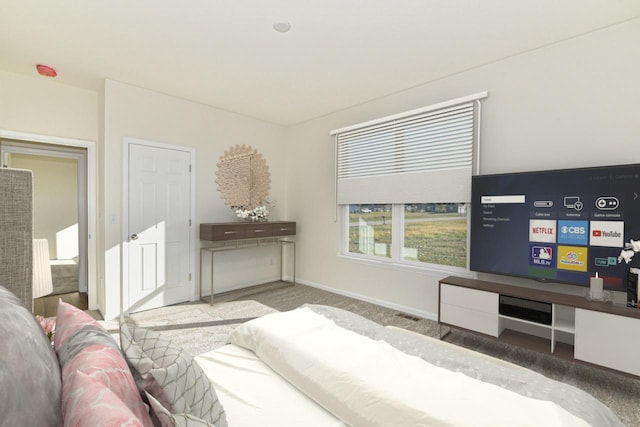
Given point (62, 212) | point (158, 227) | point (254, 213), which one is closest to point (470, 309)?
point (254, 213)

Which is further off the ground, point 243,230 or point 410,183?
point 410,183

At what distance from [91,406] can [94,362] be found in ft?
0.75

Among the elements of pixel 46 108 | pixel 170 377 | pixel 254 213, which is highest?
pixel 46 108

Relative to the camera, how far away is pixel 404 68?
10.3 ft

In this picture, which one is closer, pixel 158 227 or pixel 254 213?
pixel 158 227

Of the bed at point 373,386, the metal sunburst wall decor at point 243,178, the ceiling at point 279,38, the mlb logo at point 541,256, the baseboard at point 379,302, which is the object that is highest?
the ceiling at point 279,38

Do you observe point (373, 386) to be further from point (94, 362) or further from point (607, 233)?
point (607, 233)

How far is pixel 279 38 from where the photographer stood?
8.53 feet

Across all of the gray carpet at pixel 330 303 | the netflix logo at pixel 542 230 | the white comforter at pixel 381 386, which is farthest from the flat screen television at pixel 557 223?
the white comforter at pixel 381 386

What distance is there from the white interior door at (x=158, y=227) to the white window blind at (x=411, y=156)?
86.4 inches

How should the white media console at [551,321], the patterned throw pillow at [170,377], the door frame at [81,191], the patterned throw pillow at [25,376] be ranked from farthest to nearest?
1. the door frame at [81,191]
2. the white media console at [551,321]
3. the patterned throw pillow at [170,377]
4. the patterned throw pillow at [25,376]

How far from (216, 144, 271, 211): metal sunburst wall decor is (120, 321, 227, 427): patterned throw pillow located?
3.61 metres

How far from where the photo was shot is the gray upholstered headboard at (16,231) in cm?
108

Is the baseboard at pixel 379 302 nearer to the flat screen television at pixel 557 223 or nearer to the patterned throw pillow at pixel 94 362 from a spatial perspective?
the flat screen television at pixel 557 223
